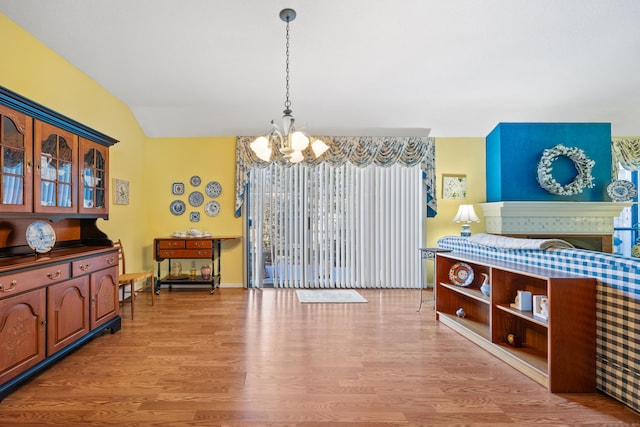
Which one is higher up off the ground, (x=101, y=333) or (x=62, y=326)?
(x=62, y=326)

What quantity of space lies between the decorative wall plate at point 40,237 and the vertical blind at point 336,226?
2.92 meters

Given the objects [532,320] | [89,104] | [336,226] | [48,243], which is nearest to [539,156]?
[336,226]

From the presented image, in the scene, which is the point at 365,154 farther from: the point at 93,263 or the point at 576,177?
the point at 93,263

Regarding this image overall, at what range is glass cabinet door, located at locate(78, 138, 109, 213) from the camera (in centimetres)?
303

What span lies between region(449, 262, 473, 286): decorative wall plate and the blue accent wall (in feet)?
6.79

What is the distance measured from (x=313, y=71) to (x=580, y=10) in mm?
2605

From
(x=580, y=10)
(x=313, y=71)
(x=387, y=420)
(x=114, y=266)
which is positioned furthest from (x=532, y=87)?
(x=114, y=266)

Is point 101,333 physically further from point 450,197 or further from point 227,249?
point 450,197

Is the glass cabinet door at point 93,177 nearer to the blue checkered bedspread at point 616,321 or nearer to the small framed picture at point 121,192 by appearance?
the small framed picture at point 121,192

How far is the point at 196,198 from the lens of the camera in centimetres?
535

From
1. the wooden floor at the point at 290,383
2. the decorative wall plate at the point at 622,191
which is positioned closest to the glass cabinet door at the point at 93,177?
Answer: the wooden floor at the point at 290,383

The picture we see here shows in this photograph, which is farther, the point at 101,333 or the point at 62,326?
the point at 101,333

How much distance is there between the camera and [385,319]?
12.2ft

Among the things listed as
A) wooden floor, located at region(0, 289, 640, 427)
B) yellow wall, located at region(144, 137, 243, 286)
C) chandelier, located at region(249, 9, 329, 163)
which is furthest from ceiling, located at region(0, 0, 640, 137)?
wooden floor, located at region(0, 289, 640, 427)
